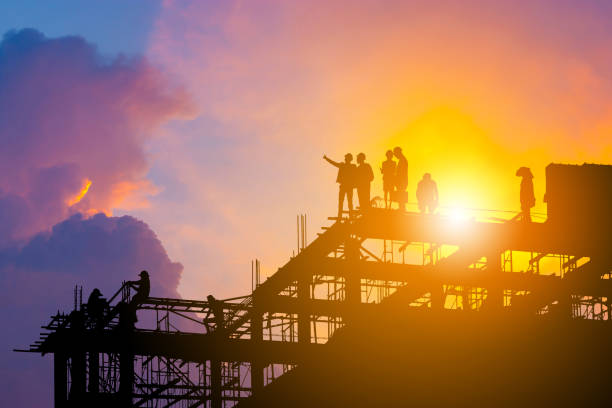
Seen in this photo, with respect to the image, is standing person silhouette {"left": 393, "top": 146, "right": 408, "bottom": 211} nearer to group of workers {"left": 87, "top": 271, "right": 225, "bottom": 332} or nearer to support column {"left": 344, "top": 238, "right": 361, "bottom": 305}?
support column {"left": 344, "top": 238, "right": 361, "bottom": 305}

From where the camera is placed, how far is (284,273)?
133ft

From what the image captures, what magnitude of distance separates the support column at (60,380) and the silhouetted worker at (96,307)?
2.37 meters

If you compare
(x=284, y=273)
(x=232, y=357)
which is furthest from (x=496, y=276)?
(x=232, y=357)

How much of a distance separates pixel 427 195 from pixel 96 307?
16432 millimetres

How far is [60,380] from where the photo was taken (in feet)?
150

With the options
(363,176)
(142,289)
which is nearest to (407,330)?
(363,176)

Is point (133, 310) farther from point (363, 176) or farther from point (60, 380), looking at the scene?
point (363, 176)

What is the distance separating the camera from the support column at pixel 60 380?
45.7 metres

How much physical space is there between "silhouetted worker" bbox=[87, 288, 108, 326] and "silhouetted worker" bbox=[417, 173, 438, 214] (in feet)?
51.9

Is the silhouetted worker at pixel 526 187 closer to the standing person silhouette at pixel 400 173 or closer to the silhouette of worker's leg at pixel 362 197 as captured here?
the standing person silhouette at pixel 400 173

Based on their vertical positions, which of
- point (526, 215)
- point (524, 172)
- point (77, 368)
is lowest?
point (77, 368)

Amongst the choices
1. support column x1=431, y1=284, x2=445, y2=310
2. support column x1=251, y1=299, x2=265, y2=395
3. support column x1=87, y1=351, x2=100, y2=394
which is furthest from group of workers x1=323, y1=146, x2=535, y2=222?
support column x1=87, y1=351, x2=100, y2=394

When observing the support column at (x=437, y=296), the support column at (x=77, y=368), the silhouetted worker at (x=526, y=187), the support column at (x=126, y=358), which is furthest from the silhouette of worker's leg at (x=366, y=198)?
the support column at (x=77, y=368)

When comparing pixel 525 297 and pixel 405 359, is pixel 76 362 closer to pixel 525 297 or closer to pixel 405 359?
pixel 525 297
